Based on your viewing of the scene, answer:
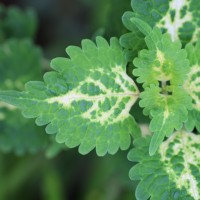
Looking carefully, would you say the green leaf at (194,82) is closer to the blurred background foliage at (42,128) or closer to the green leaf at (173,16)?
the green leaf at (173,16)

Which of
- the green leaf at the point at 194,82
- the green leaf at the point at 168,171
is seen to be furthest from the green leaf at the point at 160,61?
the green leaf at the point at 168,171

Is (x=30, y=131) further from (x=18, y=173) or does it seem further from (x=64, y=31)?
(x=64, y=31)

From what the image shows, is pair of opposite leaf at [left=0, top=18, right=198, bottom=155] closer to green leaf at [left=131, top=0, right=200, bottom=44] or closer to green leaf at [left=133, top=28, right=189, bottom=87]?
green leaf at [left=133, top=28, right=189, bottom=87]

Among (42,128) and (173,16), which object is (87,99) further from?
(42,128)

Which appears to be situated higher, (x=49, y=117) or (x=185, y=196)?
(x=49, y=117)

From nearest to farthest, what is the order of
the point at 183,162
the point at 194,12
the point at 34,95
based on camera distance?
the point at 34,95
the point at 183,162
the point at 194,12

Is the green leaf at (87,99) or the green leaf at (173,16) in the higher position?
the green leaf at (173,16)

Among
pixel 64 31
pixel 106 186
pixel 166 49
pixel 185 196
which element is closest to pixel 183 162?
pixel 185 196
